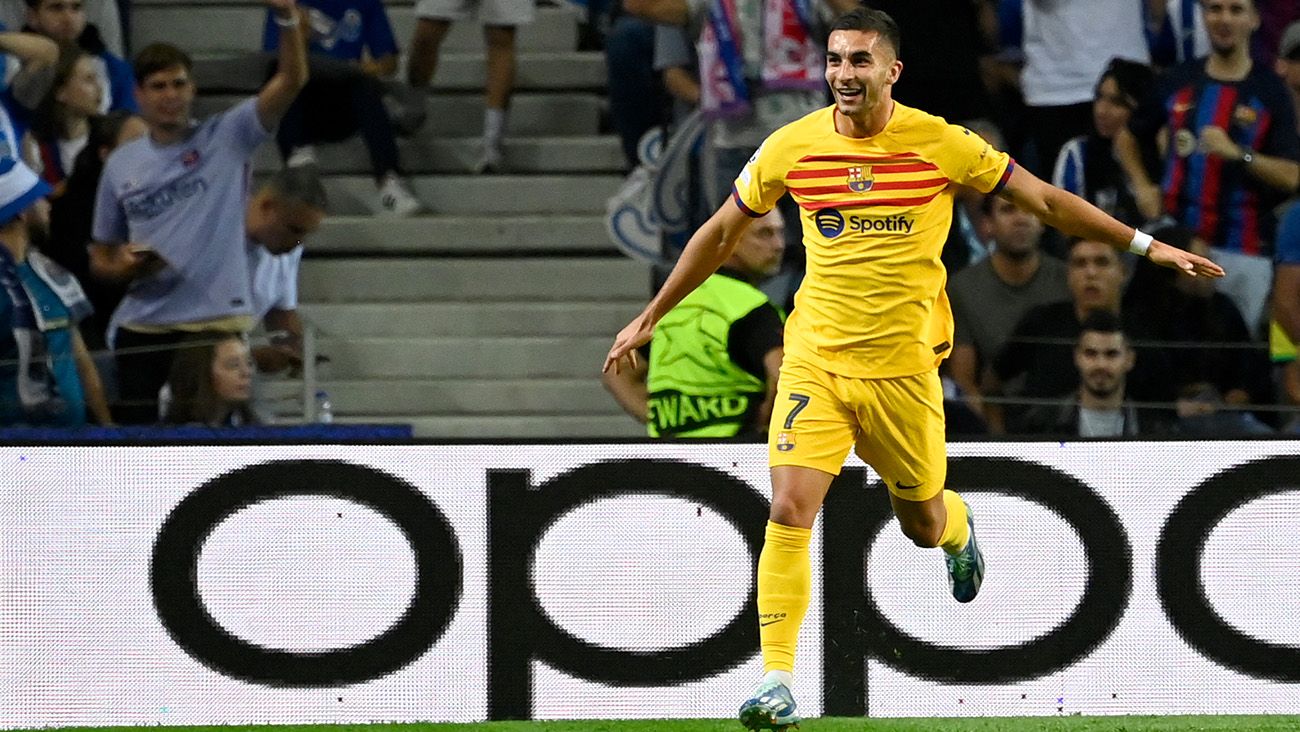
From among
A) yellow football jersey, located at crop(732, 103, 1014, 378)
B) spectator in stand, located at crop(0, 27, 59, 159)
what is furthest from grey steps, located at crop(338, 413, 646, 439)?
yellow football jersey, located at crop(732, 103, 1014, 378)

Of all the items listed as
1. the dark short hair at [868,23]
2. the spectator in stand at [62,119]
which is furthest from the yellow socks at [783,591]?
the spectator in stand at [62,119]

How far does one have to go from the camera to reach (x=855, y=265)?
19.5ft

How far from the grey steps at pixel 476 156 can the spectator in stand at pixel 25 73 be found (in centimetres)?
149

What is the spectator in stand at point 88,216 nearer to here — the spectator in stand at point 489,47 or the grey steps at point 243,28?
the spectator in stand at point 489,47

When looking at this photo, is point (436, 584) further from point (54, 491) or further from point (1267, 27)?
point (1267, 27)

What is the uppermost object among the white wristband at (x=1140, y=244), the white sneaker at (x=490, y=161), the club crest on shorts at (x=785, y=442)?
the white wristband at (x=1140, y=244)

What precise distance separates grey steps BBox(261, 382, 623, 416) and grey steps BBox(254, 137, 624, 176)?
1.40m

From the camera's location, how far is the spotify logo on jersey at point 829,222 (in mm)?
5926

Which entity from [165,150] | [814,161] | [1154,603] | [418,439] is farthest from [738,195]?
[165,150]

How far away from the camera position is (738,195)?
6016 mm

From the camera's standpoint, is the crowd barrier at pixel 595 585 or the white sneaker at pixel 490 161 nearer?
the crowd barrier at pixel 595 585

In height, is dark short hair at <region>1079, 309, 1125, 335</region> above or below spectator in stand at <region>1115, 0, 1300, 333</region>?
below

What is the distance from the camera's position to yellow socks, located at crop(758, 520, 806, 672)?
5820mm

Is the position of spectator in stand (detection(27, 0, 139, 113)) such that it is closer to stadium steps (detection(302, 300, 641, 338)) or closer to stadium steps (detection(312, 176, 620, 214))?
stadium steps (detection(312, 176, 620, 214))
